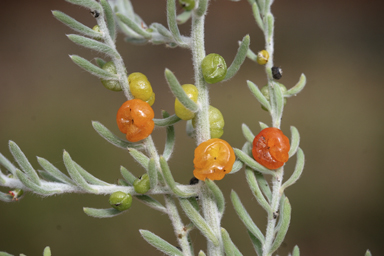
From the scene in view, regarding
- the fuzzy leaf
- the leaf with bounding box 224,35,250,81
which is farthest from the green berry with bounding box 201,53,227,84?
the fuzzy leaf

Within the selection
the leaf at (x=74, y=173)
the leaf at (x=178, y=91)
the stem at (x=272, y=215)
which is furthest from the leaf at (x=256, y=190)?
the leaf at (x=74, y=173)

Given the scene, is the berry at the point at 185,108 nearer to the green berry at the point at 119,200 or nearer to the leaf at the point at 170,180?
the leaf at the point at 170,180

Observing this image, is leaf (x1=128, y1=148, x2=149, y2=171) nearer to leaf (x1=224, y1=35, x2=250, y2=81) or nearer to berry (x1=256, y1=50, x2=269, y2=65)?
leaf (x1=224, y1=35, x2=250, y2=81)

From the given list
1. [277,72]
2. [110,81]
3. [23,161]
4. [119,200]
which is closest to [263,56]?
[277,72]

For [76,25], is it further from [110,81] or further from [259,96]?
[259,96]

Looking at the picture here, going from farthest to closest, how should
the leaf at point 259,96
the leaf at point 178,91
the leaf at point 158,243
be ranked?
the leaf at point 259,96 → the leaf at point 158,243 → the leaf at point 178,91

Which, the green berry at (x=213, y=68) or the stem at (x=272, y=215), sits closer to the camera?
the green berry at (x=213, y=68)
